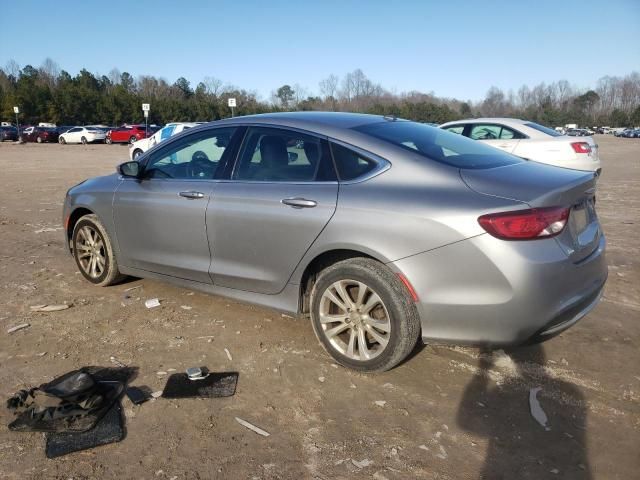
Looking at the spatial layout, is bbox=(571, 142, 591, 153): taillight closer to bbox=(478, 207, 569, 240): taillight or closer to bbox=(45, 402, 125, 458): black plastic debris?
bbox=(478, 207, 569, 240): taillight

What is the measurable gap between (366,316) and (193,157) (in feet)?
6.85

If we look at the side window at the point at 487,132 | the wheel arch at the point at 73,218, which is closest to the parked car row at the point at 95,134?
the side window at the point at 487,132

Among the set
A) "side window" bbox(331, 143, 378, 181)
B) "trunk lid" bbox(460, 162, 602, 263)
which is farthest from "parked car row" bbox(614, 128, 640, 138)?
"side window" bbox(331, 143, 378, 181)

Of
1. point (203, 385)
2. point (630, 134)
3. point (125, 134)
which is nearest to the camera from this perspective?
point (203, 385)

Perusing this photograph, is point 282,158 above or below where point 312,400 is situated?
above

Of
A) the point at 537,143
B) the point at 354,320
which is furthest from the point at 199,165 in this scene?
the point at 537,143

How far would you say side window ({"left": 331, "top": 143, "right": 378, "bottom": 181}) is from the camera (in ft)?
11.1

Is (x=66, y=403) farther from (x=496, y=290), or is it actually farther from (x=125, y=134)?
(x=125, y=134)

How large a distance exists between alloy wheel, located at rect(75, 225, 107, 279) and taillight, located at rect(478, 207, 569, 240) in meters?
3.64

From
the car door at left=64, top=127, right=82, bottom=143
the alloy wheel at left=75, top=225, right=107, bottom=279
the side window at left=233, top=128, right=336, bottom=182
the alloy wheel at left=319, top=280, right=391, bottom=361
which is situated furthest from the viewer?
the car door at left=64, top=127, right=82, bottom=143

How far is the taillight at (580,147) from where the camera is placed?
10.5m

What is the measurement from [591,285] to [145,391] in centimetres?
282

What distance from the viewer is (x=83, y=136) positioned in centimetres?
4169

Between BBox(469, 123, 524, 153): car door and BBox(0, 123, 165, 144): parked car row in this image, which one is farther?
BBox(0, 123, 165, 144): parked car row
